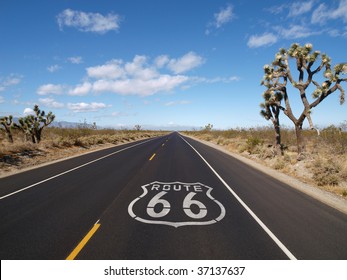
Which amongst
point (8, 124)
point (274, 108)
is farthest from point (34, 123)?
point (274, 108)

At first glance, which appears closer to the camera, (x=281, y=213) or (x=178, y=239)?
(x=178, y=239)

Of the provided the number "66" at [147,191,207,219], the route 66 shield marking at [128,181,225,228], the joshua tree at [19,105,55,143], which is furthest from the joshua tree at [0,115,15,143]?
the number "66" at [147,191,207,219]

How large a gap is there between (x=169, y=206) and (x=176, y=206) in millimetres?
192

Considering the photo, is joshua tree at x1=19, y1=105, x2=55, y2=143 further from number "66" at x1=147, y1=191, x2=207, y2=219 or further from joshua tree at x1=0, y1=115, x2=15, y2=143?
number "66" at x1=147, y1=191, x2=207, y2=219

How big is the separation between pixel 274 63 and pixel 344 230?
1427 centimetres

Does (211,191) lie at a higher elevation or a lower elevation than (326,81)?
lower

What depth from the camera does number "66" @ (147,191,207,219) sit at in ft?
20.7

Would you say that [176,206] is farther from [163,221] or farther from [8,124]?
[8,124]

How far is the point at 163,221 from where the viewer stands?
19.2 feet

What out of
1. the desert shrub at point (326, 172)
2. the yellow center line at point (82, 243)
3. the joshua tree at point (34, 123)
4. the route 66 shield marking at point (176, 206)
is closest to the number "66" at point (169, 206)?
the route 66 shield marking at point (176, 206)

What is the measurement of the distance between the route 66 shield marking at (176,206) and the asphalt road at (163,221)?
24 millimetres
